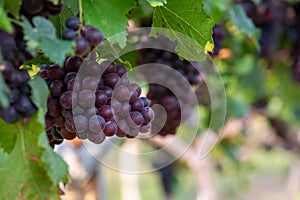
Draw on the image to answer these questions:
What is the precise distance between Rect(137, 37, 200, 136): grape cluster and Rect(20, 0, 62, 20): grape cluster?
808mm

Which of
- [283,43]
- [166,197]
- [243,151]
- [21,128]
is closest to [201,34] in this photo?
[21,128]

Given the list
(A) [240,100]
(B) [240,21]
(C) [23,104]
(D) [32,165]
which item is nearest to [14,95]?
(C) [23,104]

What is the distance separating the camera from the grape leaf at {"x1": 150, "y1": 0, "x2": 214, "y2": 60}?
0.98 m

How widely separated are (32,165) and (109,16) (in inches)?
12.1

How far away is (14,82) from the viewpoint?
703mm

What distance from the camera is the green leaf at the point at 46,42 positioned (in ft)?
2.30

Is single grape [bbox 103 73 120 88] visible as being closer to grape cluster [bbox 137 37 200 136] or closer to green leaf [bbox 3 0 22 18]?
green leaf [bbox 3 0 22 18]

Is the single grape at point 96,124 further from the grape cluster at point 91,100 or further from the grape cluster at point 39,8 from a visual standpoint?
the grape cluster at point 39,8

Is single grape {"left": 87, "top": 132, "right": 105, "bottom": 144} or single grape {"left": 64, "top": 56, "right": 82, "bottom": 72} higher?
single grape {"left": 64, "top": 56, "right": 82, "bottom": 72}

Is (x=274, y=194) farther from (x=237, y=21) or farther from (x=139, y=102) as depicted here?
(x=139, y=102)

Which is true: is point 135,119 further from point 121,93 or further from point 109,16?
point 109,16

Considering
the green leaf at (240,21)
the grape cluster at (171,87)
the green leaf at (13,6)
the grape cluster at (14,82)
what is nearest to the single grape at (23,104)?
the grape cluster at (14,82)

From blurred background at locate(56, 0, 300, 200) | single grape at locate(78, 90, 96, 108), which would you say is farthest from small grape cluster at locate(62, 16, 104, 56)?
blurred background at locate(56, 0, 300, 200)

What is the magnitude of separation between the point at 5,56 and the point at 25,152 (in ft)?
0.50
